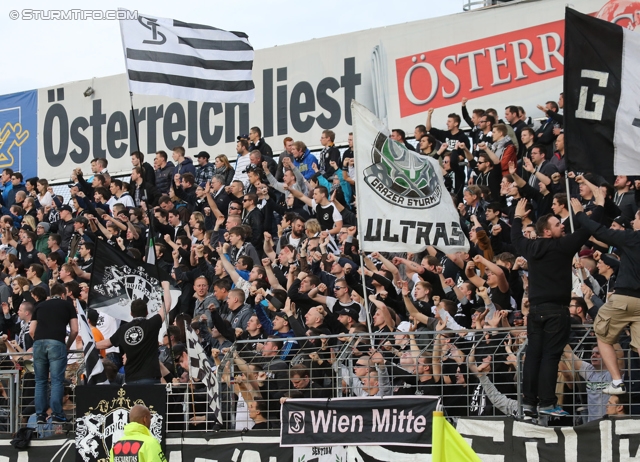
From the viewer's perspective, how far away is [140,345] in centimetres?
1355

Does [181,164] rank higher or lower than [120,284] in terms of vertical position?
higher

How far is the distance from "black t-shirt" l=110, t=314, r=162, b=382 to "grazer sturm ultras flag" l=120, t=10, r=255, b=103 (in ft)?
10.1

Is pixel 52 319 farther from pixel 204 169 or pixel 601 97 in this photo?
pixel 601 97

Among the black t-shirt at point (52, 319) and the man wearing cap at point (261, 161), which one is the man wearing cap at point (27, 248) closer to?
the man wearing cap at point (261, 161)

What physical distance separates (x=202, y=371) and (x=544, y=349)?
164 inches

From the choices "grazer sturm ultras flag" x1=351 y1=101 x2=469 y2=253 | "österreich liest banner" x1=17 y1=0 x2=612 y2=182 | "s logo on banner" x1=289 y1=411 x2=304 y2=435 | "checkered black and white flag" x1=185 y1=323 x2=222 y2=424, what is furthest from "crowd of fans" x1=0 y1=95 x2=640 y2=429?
"österreich liest banner" x1=17 y1=0 x2=612 y2=182

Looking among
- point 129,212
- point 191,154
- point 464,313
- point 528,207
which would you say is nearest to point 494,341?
point 464,313

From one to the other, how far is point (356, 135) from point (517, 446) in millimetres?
4398

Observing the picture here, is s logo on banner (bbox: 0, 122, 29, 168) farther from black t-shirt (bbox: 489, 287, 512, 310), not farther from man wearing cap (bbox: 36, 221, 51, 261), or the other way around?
black t-shirt (bbox: 489, 287, 512, 310)

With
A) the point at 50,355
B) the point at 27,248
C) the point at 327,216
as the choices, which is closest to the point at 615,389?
the point at 50,355

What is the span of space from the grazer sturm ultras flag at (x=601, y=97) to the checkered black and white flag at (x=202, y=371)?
471cm

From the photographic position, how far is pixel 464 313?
1340 cm

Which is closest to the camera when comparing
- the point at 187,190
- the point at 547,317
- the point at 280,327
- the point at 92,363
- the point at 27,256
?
the point at 547,317

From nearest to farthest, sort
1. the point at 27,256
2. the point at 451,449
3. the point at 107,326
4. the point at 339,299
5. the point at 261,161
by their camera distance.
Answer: the point at 451,449 → the point at 339,299 → the point at 107,326 → the point at 261,161 → the point at 27,256
